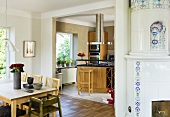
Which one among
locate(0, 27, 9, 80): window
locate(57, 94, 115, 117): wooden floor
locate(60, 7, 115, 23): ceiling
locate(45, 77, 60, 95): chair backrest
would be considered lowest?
locate(57, 94, 115, 117): wooden floor

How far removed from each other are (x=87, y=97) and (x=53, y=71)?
152cm

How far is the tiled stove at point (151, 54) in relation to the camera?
280 centimetres

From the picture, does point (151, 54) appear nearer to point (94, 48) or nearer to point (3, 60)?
point (3, 60)

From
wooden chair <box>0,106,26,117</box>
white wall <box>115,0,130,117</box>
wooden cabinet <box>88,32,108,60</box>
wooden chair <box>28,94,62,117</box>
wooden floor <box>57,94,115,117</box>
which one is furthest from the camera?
wooden cabinet <box>88,32,108,60</box>

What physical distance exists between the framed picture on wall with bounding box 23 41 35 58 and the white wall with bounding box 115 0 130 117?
3.82 m

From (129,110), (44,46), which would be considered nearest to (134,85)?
(129,110)

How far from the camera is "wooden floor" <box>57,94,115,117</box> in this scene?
416 centimetres

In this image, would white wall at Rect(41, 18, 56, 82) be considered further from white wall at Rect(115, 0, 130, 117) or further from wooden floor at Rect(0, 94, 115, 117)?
white wall at Rect(115, 0, 130, 117)

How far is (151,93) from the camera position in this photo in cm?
285

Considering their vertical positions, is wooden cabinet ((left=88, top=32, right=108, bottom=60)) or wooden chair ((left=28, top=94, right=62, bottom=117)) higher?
wooden cabinet ((left=88, top=32, right=108, bottom=60))

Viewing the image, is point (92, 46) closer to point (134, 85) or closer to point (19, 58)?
point (19, 58)

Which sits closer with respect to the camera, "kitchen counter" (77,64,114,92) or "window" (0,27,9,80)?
"window" (0,27,9,80)

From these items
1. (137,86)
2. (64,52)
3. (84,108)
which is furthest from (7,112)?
(64,52)

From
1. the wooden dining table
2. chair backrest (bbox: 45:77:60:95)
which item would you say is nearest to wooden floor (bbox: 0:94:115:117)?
chair backrest (bbox: 45:77:60:95)
